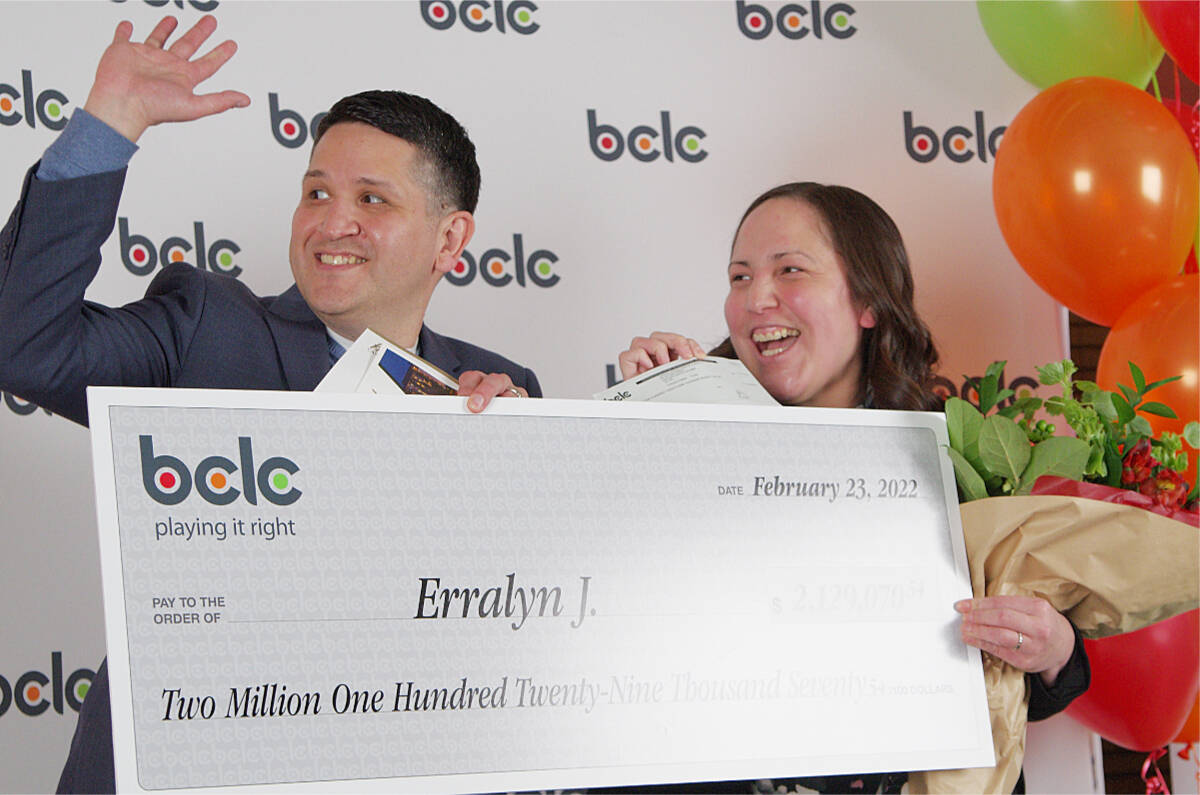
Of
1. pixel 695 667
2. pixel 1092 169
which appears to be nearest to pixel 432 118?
pixel 695 667

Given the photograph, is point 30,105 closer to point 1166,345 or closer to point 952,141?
point 952,141

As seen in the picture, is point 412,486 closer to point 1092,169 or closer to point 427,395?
point 427,395

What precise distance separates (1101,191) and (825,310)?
0.65 meters

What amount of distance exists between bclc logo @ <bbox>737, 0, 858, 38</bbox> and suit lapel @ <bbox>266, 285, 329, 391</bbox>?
1366 mm

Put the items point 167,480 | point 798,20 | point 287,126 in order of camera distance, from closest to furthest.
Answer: point 167,480, point 287,126, point 798,20

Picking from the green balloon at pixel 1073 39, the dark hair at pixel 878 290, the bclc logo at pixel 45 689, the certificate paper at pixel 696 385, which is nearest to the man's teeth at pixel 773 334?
the dark hair at pixel 878 290

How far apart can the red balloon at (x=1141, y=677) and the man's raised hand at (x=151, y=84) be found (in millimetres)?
1497

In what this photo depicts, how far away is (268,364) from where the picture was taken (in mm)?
1641

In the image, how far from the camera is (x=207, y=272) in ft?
5.42

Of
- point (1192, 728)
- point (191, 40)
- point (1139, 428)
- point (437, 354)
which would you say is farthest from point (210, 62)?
point (1192, 728)

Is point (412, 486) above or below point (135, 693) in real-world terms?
above

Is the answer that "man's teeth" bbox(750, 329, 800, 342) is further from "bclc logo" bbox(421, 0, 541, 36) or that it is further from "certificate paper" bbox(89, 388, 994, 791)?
"bclc logo" bbox(421, 0, 541, 36)

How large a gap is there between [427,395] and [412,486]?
0.12 m

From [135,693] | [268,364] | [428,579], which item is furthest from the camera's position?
[268,364]
